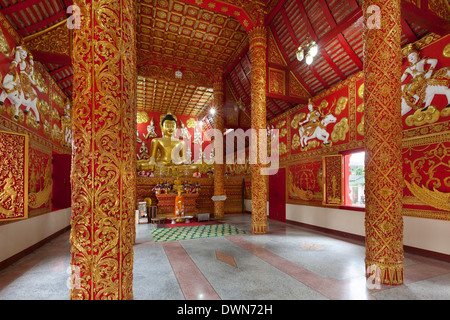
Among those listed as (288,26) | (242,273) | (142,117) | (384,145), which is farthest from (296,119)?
(142,117)

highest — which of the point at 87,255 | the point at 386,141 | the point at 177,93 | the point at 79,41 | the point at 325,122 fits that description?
the point at 177,93

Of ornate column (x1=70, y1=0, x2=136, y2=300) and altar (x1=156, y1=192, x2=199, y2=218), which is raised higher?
ornate column (x1=70, y1=0, x2=136, y2=300)

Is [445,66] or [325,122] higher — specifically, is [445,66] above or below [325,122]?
above

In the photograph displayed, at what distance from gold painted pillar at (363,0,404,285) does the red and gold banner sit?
4.89 meters

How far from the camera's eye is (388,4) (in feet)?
9.45

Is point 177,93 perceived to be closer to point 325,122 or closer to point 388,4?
point 325,122

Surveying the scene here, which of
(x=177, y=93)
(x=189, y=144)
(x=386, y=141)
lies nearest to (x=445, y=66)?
(x=386, y=141)

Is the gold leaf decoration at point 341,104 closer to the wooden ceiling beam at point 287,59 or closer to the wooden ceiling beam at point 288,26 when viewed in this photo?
the wooden ceiling beam at point 287,59

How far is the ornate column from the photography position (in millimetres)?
1272

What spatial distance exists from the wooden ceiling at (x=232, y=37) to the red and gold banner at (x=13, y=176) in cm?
198

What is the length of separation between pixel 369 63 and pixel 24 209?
5.28 metres

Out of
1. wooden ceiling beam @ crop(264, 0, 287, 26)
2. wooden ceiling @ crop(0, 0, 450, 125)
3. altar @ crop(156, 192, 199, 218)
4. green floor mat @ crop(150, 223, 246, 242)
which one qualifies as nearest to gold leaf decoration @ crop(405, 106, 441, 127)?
wooden ceiling @ crop(0, 0, 450, 125)

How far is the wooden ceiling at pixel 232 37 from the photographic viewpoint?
409cm

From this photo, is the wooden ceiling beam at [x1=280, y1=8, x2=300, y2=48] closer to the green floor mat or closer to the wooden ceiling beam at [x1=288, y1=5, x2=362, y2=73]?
the wooden ceiling beam at [x1=288, y1=5, x2=362, y2=73]
